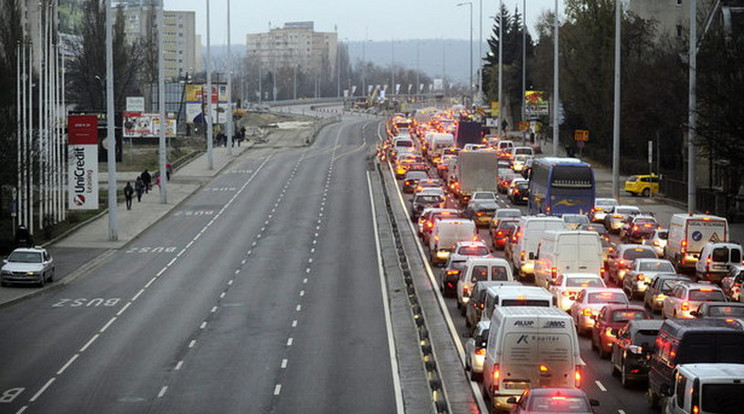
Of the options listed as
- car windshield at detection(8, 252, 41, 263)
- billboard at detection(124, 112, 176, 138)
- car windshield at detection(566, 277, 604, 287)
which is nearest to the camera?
car windshield at detection(566, 277, 604, 287)

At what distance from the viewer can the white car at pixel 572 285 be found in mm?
36969

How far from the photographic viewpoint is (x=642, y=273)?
135 ft

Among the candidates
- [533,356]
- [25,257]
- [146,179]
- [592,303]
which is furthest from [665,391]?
[146,179]

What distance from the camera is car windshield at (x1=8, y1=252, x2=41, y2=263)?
45.8m

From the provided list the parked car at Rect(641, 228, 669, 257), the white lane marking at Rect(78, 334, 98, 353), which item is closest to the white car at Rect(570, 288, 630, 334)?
the white lane marking at Rect(78, 334, 98, 353)

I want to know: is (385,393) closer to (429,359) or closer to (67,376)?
(429,359)

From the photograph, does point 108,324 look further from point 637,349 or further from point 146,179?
point 146,179

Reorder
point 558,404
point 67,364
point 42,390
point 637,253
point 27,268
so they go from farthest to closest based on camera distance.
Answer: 1. point 27,268
2. point 637,253
3. point 67,364
4. point 42,390
5. point 558,404

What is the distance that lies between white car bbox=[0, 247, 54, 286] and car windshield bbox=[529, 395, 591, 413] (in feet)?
92.5

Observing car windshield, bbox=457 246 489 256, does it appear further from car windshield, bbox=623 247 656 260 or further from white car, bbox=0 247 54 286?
white car, bbox=0 247 54 286

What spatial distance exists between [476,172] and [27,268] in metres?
31.7

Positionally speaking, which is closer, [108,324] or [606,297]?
[606,297]

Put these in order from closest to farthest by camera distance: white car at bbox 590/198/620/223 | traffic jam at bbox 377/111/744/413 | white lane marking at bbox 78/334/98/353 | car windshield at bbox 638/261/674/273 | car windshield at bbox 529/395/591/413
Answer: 1. car windshield at bbox 529/395/591/413
2. traffic jam at bbox 377/111/744/413
3. white lane marking at bbox 78/334/98/353
4. car windshield at bbox 638/261/674/273
5. white car at bbox 590/198/620/223

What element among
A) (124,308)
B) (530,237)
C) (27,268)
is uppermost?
(530,237)
